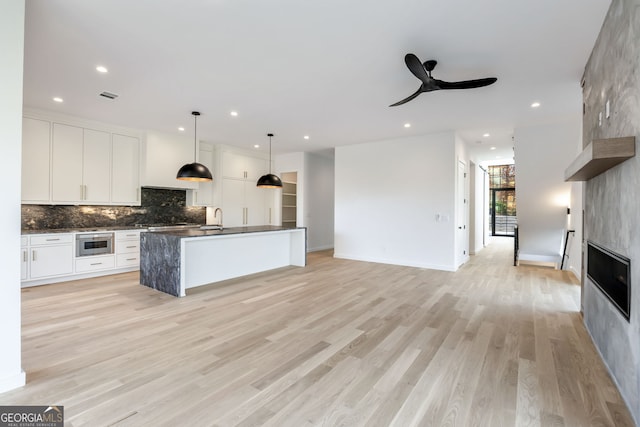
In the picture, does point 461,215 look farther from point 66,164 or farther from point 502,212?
point 502,212

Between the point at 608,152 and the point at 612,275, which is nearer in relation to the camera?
the point at 608,152

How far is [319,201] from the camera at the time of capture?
29.3 ft

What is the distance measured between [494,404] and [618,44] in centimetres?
267

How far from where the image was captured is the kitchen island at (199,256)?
4.26 m

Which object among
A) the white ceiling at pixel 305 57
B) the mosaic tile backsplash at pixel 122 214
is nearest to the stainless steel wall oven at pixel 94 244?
the mosaic tile backsplash at pixel 122 214

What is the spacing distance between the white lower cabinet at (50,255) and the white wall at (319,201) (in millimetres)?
5126

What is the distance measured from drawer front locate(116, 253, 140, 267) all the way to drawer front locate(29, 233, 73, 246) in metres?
0.82

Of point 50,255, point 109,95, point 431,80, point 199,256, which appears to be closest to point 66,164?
point 50,255

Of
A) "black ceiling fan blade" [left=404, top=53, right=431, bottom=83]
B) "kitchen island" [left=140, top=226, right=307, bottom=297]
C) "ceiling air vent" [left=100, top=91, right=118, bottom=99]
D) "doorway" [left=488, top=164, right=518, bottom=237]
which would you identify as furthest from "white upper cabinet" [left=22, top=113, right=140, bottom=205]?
"doorway" [left=488, top=164, right=518, bottom=237]

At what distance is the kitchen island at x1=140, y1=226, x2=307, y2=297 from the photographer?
14.0ft

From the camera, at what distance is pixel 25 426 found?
1.75 meters

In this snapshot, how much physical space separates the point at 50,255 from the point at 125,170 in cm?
196

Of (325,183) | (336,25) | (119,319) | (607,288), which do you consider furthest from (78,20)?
(325,183)
